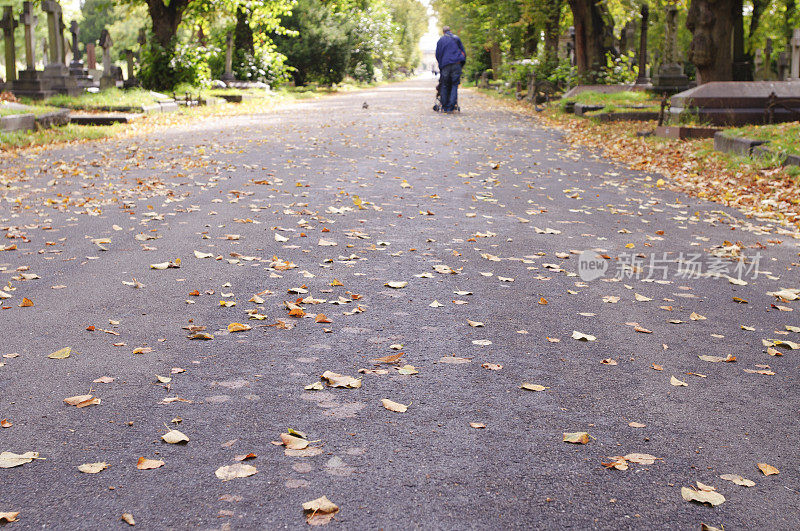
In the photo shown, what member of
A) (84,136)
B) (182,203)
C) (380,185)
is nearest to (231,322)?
(182,203)

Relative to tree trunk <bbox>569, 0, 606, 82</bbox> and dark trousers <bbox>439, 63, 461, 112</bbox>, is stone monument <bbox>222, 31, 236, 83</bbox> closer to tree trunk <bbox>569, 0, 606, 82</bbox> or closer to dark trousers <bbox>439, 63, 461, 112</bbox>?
dark trousers <bbox>439, 63, 461, 112</bbox>

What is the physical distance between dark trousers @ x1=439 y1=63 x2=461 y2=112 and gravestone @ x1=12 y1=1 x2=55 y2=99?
12.7 m

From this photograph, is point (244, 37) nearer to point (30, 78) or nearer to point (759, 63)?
point (30, 78)

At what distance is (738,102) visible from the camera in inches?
597

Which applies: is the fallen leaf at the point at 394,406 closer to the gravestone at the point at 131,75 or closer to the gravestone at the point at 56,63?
the gravestone at the point at 56,63

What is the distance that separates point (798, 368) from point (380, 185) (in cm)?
677

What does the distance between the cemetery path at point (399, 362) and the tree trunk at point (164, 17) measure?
21622mm

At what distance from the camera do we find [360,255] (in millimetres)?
6402

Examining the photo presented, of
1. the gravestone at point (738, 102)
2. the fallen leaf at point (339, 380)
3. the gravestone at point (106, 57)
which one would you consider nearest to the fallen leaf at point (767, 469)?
the fallen leaf at point (339, 380)

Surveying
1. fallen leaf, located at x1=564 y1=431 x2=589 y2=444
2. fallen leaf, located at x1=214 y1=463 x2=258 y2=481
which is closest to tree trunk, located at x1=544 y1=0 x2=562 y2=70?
fallen leaf, located at x1=564 y1=431 x2=589 y2=444

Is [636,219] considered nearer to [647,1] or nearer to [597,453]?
[597,453]
